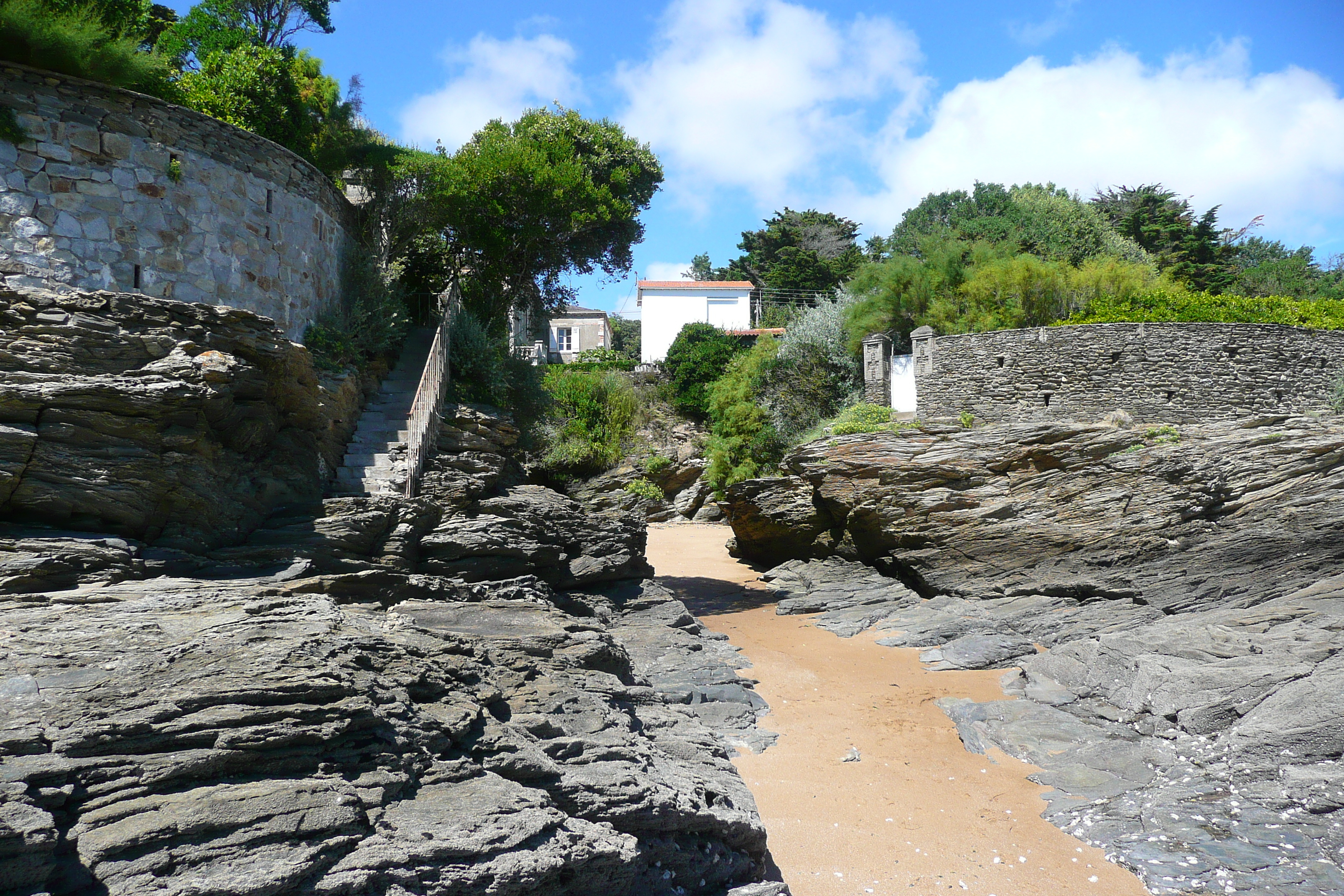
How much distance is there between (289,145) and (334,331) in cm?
371

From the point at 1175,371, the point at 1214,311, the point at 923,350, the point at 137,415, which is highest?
the point at 1214,311

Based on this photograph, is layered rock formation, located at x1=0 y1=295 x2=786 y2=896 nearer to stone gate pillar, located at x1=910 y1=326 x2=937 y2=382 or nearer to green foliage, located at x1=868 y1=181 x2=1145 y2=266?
stone gate pillar, located at x1=910 y1=326 x2=937 y2=382

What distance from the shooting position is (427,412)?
40.2 ft

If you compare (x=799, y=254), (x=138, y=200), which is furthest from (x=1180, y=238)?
(x=138, y=200)

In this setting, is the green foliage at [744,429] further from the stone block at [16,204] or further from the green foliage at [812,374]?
the stone block at [16,204]

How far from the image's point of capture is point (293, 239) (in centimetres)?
1205

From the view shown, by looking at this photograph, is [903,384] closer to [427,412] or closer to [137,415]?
[427,412]

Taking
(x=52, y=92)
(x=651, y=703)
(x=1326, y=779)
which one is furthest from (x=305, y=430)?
(x=1326, y=779)

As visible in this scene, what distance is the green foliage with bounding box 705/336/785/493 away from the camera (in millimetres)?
26812

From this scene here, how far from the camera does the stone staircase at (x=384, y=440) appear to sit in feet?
35.7

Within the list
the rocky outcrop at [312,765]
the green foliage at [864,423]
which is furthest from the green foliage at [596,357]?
the rocky outcrop at [312,765]

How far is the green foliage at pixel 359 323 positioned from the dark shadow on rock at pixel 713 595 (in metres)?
7.83

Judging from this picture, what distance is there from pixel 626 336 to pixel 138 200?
45535 millimetres

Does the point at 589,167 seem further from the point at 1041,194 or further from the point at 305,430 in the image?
the point at 1041,194
